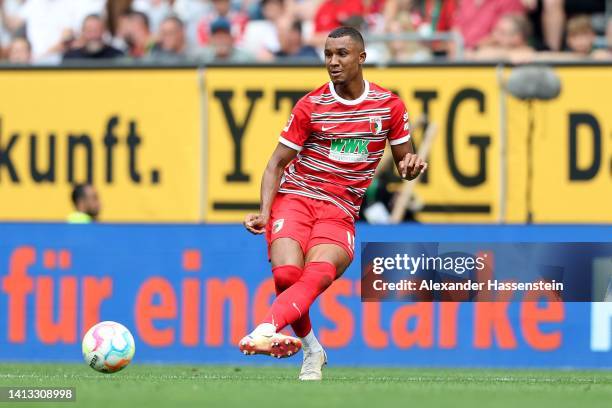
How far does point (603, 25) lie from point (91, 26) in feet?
20.5

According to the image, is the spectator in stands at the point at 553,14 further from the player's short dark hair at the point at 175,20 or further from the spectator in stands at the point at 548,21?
the player's short dark hair at the point at 175,20

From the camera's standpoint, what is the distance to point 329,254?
966 centimetres

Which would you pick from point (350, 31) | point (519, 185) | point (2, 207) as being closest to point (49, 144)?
point (2, 207)

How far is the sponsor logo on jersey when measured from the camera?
9.80 metres

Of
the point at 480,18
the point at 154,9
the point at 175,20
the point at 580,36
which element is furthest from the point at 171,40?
→ the point at 580,36

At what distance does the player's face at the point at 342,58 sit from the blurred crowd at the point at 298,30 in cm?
669

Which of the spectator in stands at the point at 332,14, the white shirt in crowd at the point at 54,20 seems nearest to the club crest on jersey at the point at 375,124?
the spectator in stands at the point at 332,14

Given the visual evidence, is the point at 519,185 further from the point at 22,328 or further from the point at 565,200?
the point at 22,328

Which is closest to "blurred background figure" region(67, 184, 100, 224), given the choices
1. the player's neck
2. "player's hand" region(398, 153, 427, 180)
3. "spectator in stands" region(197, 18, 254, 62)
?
"spectator in stands" region(197, 18, 254, 62)

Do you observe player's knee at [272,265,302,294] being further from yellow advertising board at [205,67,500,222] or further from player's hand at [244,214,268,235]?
yellow advertising board at [205,67,500,222]

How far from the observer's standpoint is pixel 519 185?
16.2 m

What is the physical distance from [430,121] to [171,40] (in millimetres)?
3486

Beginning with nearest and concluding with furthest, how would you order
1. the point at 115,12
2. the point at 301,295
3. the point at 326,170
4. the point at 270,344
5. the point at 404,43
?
the point at 270,344 < the point at 301,295 < the point at 326,170 < the point at 404,43 < the point at 115,12

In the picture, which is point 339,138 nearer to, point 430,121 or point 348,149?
point 348,149
